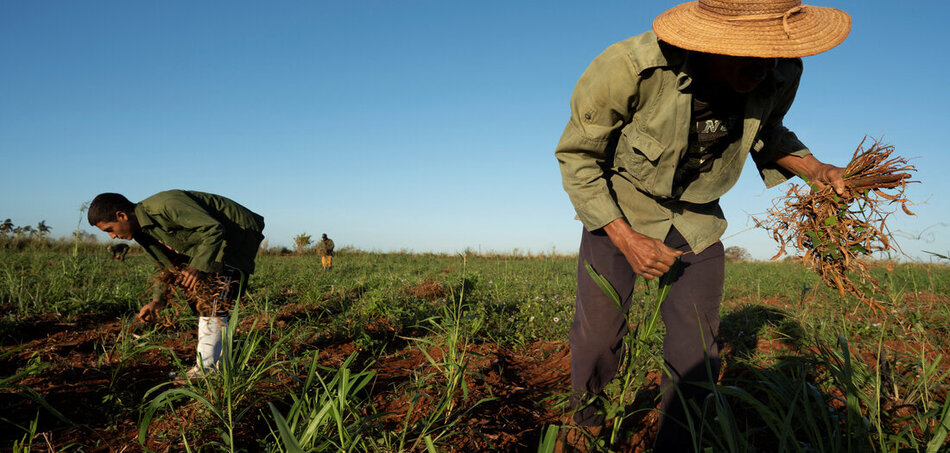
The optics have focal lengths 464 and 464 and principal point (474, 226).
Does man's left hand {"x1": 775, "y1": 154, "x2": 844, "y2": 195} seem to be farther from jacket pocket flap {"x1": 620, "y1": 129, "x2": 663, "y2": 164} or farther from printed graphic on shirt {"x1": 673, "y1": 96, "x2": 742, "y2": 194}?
jacket pocket flap {"x1": 620, "y1": 129, "x2": 663, "y2": 164}

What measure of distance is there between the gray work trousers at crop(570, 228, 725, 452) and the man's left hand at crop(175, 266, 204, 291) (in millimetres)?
2304

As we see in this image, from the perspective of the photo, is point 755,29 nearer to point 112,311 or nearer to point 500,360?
point 500,360

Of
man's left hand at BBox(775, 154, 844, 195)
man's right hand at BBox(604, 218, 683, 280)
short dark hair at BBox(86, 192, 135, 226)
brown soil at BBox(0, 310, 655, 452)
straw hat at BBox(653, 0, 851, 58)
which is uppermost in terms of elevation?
straw hat at BBox(653, 0, 851, 58)

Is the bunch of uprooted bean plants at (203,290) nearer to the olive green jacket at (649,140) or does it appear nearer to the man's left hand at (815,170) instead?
the olive green jacket at (649,140)

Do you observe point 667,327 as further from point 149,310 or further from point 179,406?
point 149,310

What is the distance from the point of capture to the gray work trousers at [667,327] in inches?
72.9

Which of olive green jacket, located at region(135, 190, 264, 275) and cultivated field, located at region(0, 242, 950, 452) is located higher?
olive green jacket, located at region(135, 190, 264, 275)

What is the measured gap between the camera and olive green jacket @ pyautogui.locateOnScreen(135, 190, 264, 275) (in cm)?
Answer: 309

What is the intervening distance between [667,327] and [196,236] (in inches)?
119

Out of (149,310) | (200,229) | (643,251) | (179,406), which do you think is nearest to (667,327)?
(643,251)

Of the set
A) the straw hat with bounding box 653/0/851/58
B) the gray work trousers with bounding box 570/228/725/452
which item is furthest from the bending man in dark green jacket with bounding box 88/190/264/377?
the straw hat with bounding box 653/0/851/58

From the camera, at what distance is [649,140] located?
1866 mm

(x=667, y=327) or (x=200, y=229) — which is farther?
(x=200, y=229)

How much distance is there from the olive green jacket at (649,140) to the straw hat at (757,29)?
0.14m
